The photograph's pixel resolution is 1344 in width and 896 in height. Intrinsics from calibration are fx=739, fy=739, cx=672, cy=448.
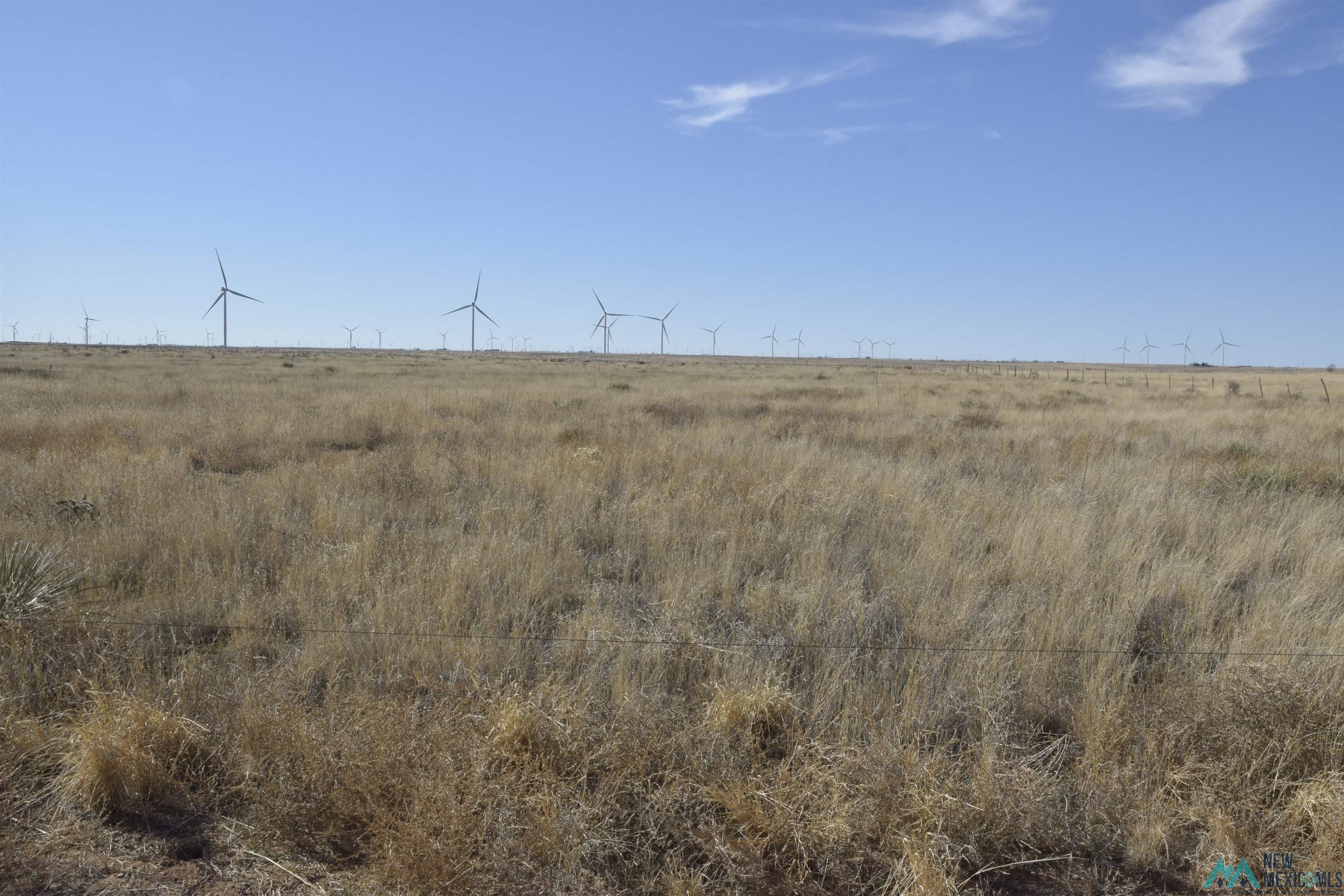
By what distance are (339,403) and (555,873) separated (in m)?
19.5

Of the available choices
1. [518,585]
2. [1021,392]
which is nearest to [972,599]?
[518,585]

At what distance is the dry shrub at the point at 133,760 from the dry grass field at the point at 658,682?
0.06 ft

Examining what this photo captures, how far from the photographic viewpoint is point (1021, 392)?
35.3 meters

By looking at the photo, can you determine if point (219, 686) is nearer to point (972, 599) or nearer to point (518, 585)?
point (518, 585)

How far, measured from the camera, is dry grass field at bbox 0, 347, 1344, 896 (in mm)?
3467

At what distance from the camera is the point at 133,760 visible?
3.74 metres

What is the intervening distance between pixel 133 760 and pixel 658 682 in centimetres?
283
